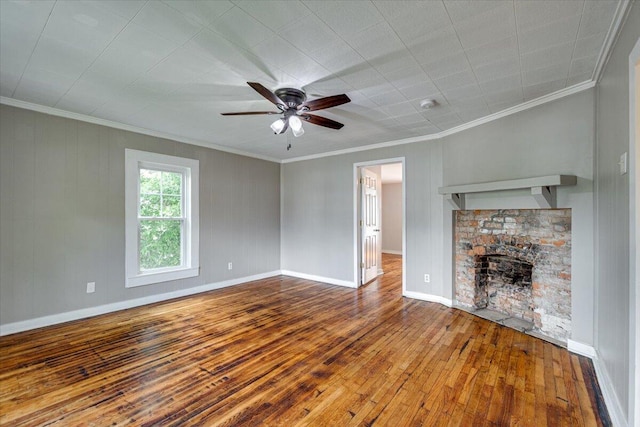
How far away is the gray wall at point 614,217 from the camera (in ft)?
5.45

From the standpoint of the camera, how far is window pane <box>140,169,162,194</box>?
164 inches

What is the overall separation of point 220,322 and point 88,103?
2.88 metres

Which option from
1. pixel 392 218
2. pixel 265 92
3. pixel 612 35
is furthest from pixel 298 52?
pixel 392 218

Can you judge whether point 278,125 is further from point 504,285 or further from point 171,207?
point 504,285

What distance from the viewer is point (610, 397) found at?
190 centimetres

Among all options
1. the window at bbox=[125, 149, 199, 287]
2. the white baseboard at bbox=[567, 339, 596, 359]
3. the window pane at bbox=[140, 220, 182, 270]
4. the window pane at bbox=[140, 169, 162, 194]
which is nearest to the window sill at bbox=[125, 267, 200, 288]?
the window at bbox=[125, 149, 199, 287]

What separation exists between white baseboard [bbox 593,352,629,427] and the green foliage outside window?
16.3 ft

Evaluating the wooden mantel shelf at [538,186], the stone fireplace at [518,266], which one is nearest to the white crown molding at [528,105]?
the wooden mantel shelf at [538,186]

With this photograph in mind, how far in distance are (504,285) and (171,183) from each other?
4.92 meters

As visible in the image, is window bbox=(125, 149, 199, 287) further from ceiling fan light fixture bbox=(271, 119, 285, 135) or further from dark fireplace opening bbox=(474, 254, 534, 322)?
dark fireplace opening bbox=(474, 254, 534, 322)

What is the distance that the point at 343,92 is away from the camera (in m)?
2.79

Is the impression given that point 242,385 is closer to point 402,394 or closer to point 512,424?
point 402,394

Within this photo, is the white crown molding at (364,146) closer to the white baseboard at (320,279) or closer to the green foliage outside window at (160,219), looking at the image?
the green foliage outside window at (160,219)

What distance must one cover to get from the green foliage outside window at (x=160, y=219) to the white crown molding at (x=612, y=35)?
4.97m
